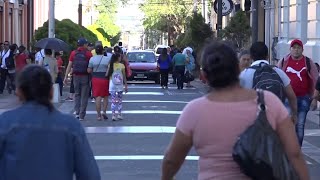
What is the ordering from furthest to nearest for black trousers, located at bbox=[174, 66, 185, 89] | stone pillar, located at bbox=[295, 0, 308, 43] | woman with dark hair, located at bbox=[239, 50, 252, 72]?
black trousers, located at bbox=[174, 66, 185, 89] < stone pillar, located at bbox=[295, 0, 308, 43] < woman with dark hair, located at bbox=[239, 50, 252, 72]

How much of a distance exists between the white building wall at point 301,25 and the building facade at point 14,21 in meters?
14.2

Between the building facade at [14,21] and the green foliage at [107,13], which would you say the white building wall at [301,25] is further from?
the green foliage at [107,13]

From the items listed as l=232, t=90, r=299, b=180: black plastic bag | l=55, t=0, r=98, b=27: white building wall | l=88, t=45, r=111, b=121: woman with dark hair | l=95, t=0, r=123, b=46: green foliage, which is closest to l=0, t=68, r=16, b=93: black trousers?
l=88, t=45, r=111, b=121: woman with dark hair

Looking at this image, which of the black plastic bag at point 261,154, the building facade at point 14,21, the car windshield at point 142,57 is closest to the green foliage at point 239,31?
the car windshield at point 142,57

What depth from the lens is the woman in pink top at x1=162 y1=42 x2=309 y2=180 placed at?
5.07 m

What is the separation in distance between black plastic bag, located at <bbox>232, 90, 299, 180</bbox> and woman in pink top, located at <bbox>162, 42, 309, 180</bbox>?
0.10m

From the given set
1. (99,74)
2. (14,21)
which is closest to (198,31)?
(14,21)

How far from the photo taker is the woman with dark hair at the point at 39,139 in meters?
5.25

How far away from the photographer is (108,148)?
1504 centimetres

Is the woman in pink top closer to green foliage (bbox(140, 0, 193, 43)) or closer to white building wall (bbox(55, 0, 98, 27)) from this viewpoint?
green foliage (bbox(140, 0, 193, 43))

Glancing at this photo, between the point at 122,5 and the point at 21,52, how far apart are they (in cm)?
7377

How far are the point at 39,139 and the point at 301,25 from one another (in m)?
22.0

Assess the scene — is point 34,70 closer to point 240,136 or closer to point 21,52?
point 240,136

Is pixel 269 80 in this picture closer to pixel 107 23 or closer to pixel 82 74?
pixel 82 74
